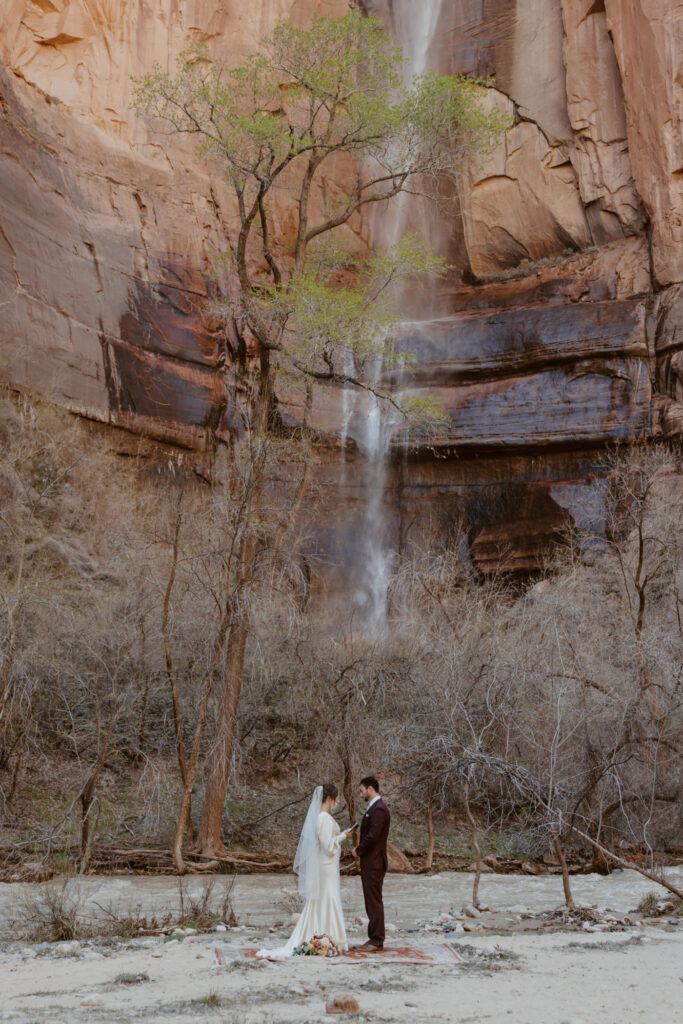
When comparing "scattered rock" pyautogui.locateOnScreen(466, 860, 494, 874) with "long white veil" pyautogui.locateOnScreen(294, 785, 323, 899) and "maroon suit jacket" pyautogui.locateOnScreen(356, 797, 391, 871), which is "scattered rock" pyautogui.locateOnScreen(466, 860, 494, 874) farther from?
"long white veil" pyautogui.locateOnScreen(294, 785, 323, 899)

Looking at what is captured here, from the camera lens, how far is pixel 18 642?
575 inches

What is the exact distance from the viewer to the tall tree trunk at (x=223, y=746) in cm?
1409

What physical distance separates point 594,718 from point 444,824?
546cm

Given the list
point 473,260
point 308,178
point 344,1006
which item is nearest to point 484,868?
point 344,1006

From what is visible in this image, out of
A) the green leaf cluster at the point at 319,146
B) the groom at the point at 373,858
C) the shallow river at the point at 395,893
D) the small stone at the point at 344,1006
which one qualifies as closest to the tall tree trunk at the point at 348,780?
the shallow river at the point at 395,893

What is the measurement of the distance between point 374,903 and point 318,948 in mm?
617

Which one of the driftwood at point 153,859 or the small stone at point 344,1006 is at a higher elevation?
the driftwood at point 153,859

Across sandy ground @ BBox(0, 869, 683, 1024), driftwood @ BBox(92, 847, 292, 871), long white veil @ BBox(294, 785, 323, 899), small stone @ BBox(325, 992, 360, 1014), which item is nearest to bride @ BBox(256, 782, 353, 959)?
long white veil @ BBox(294, 785, 323, 899)

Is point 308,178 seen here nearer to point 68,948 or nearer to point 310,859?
point 310,859

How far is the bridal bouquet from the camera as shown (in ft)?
26.3

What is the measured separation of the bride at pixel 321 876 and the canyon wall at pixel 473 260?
61.3ft

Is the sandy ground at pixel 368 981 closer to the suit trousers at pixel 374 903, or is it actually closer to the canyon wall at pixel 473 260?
the suit trousers at pixel 374 903

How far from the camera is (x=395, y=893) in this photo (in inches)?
515

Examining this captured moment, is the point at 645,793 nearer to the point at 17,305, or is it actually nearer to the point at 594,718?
the point at 594,718
